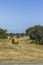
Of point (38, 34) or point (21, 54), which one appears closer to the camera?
point (21, 54)

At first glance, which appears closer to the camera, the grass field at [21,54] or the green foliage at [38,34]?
the grass field at [21,54]

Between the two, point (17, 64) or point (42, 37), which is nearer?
point (17, 64)

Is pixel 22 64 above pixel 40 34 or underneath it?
underneath

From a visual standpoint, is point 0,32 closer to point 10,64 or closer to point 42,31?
point 42,31

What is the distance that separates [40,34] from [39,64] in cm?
2732

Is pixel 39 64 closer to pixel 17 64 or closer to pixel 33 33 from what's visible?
pixel 17 64

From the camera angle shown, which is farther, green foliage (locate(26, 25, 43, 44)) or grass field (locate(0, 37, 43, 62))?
green foliage (locate(26, 25, 43, 44))

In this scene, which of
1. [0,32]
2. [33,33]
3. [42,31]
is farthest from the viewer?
[0,32]

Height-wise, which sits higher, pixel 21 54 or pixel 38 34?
pixel 38 34

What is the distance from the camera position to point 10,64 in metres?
11.3

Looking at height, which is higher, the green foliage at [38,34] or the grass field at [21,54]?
the green foliage at [38,34]

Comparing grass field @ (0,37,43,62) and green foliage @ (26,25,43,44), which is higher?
green foliage @ (26,25,43,44)

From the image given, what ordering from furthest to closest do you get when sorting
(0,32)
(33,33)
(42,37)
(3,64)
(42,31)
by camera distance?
(0,32)
(33,33)
(42,31)
(42,37)
(3,64)

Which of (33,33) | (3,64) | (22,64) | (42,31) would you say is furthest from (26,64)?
(33,33)
